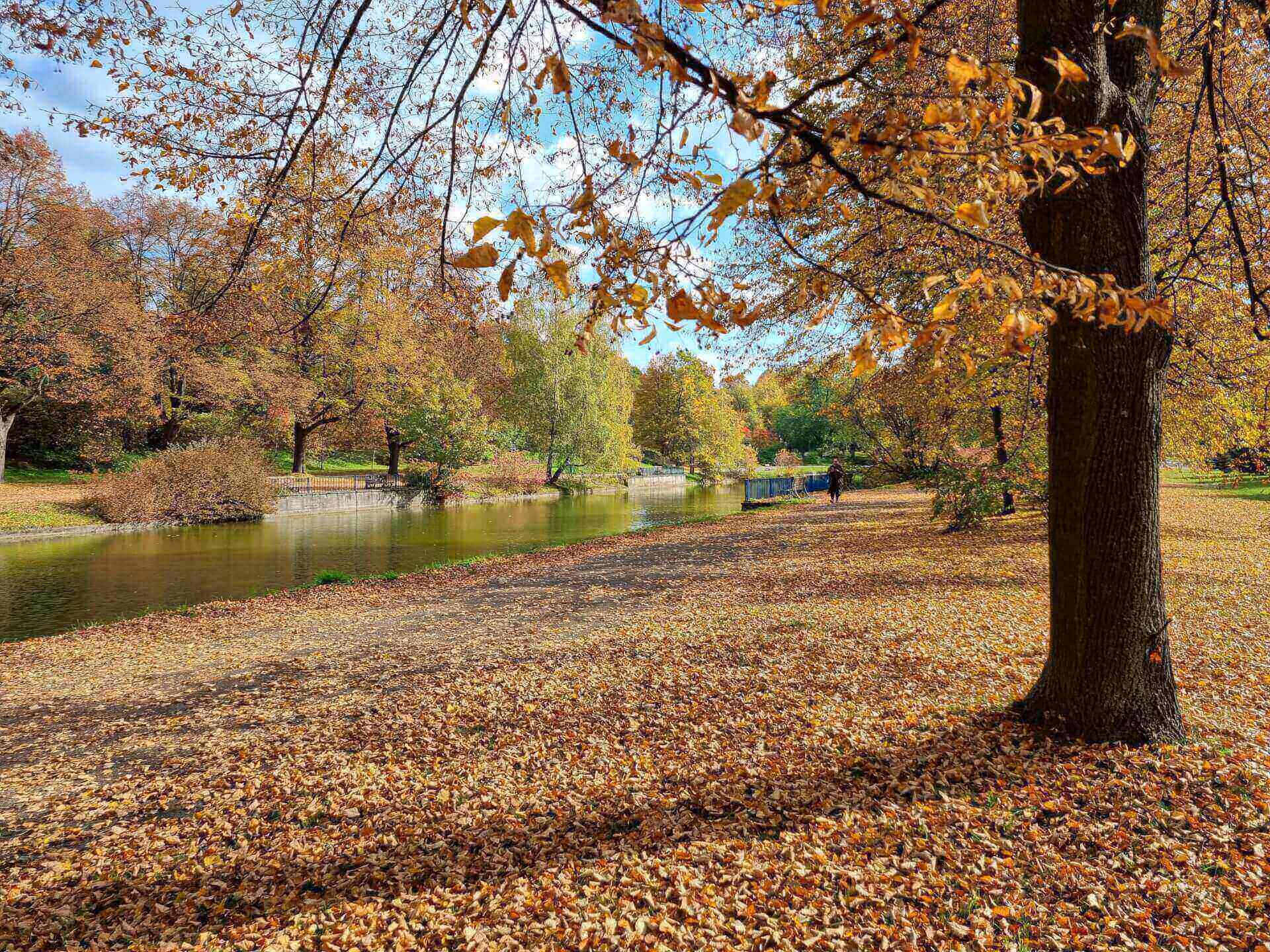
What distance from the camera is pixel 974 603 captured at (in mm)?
6844

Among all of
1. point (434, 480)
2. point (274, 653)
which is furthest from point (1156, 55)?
point (434, 480)

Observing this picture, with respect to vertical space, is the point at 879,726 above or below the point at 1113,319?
below

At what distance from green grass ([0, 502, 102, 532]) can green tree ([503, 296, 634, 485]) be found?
23.0 meters

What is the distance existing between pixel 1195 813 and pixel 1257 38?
8550 mm

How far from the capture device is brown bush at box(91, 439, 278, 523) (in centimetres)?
2000

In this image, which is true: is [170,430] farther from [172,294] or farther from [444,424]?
[444,424]

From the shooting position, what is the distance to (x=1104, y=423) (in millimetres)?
3264

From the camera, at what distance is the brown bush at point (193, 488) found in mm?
20000

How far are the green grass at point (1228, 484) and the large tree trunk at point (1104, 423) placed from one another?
537 inches

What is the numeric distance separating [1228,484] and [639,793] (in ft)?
93.3

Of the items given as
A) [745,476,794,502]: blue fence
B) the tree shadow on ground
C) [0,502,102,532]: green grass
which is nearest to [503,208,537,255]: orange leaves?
the tree shadow on ground

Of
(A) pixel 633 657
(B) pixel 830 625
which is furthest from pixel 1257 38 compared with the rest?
(A) pixel 633 657

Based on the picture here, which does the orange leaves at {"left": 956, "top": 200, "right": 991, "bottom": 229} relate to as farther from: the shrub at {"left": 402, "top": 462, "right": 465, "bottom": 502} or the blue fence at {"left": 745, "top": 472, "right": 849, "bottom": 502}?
the shrub at {"left": 402, "top": 462, "right": 465, "bottom": 502}

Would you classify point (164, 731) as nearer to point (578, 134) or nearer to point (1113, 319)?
point (578, 134)
